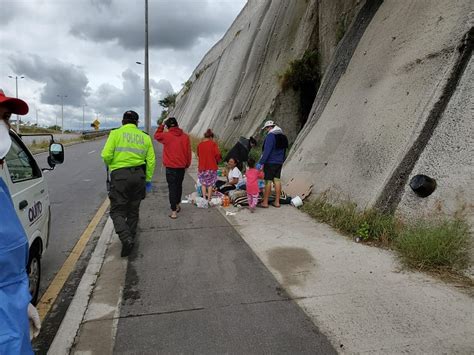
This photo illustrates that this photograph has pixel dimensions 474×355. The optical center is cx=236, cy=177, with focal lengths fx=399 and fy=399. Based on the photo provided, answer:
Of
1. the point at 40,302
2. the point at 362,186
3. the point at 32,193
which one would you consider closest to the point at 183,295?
the point at 40,302

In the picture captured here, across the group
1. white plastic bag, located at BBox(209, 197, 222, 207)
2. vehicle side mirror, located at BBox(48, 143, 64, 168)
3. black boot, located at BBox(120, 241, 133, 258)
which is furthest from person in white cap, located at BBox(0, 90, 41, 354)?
white plastic bag, located at BBox(209, 197, 222, 207)

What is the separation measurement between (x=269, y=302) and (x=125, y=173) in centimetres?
266

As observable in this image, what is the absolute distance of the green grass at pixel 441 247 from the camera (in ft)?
14.4

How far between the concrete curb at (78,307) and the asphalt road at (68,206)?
0.42 meters

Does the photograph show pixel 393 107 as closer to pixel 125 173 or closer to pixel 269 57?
pixel 125 173

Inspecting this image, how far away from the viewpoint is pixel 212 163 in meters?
8.48

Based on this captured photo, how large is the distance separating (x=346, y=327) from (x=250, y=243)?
2570mm

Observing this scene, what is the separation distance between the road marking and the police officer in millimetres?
707

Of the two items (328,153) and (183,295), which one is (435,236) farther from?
(328,153)

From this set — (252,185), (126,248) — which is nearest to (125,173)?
(126,248)

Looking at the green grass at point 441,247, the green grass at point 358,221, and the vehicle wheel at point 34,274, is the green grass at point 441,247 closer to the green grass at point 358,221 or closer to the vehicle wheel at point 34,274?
the green grass at point 358,221

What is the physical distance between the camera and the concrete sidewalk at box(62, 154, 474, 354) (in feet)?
10.4

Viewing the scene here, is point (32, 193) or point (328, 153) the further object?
point (328, 153)

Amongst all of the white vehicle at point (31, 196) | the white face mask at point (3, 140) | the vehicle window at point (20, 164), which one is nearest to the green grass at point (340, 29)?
the white vehicle at point (31, 196)
